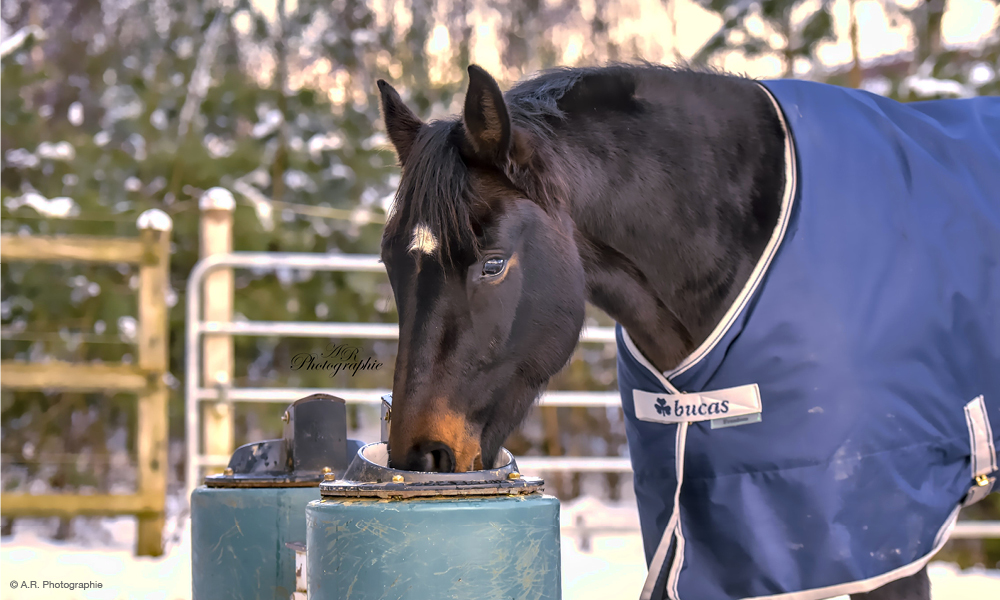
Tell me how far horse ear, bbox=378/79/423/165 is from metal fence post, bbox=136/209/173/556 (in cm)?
274

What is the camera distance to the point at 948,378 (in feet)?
4.29

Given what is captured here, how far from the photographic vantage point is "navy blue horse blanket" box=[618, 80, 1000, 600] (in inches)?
48.9

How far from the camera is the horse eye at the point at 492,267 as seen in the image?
1.23m

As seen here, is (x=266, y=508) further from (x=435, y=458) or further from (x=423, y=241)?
(x=423, y=241)

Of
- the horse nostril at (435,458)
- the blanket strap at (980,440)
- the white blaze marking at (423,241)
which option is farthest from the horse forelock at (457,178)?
the blanket strap at (980,440)

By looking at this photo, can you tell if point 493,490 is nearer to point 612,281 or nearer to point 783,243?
point 612,281

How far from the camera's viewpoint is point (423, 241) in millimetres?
1211

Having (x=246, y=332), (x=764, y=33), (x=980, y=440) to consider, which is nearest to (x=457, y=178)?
(x=980, y=440)

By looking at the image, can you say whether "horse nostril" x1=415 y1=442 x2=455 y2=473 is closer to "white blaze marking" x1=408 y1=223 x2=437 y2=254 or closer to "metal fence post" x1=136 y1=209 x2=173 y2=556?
"white blaze marking" x1=408 y1=223 x2=437 y2=254

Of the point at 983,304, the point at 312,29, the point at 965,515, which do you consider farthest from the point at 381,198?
the point at 983,304

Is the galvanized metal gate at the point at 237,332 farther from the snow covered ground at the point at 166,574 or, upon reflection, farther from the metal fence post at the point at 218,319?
the snow covered ground at the point at 166,574

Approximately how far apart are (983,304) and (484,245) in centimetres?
84

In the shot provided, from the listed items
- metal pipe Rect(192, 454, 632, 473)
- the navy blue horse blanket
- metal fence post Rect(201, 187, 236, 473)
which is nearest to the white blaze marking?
the navy blue horse blanket

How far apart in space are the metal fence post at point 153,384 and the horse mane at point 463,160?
289 centimetres
